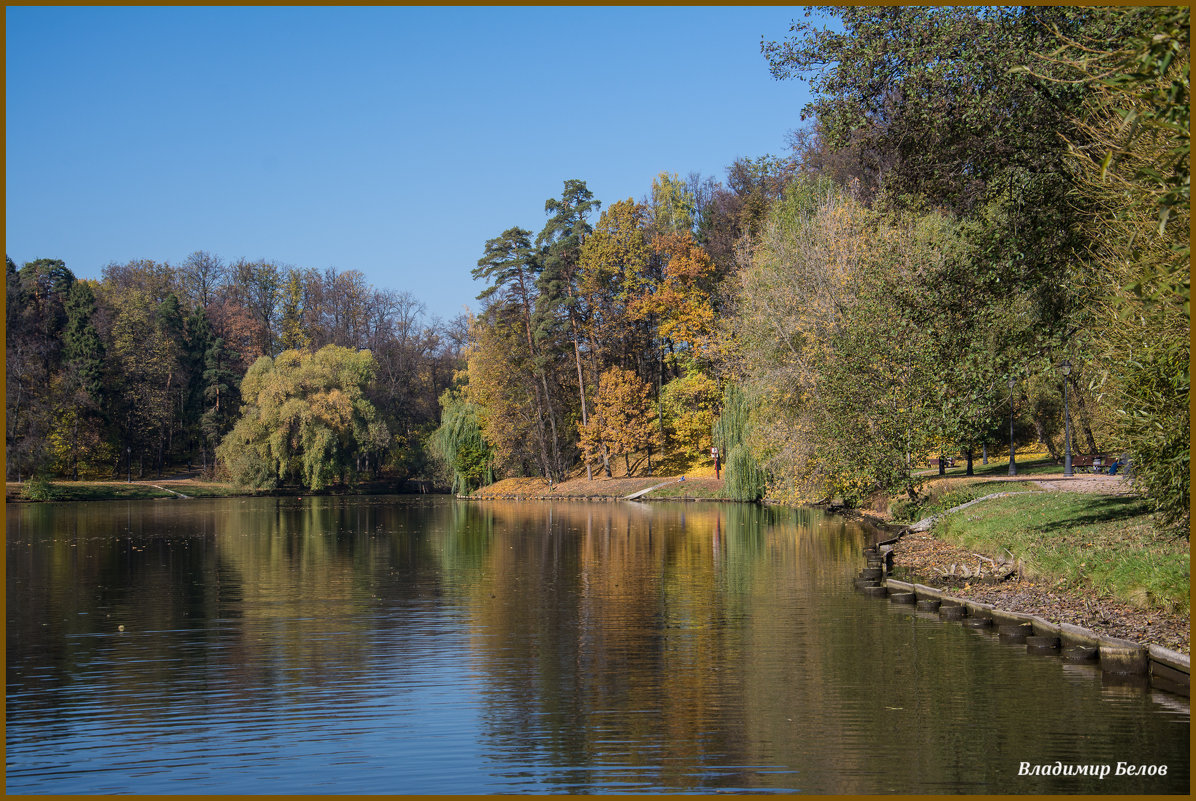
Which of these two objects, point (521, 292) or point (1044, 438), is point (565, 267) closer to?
point (521, 292)

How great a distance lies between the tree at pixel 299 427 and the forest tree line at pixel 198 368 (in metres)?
0.14

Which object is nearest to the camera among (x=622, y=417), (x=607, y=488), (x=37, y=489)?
(x=37, y=489)

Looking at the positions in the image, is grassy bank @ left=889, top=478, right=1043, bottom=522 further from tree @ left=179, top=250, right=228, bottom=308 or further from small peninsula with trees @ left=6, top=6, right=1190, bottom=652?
tree @ left=179, top=250, right=228, bottom=308

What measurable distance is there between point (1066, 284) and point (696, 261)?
1599 inches

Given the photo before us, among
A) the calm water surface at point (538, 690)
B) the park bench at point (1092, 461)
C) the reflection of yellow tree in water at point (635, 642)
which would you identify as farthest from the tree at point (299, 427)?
the park bench at point (1092, 461)

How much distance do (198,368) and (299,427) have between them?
18968mm

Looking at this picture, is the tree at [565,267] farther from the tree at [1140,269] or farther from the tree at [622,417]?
the tree at [1140,269]

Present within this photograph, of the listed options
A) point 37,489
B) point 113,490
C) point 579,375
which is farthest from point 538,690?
point 113,490

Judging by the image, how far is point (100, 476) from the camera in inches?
2726

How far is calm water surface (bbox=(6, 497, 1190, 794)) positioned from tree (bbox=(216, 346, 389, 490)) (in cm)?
3695

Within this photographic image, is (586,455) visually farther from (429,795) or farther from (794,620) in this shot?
(429,795)

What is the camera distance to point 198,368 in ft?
250

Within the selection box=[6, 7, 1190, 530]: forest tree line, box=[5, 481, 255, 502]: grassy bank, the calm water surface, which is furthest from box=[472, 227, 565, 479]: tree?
the calm water surface

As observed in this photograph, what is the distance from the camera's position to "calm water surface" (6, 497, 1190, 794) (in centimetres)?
934
